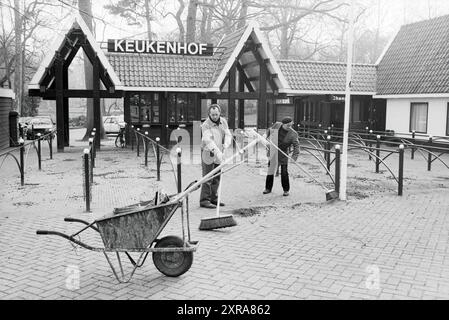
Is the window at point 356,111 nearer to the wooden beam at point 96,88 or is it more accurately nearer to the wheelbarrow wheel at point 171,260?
the wooden beam at point 96,88

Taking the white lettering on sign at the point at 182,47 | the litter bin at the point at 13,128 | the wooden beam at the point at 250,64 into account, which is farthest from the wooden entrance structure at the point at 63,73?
the wooden beam at the point at 250,64

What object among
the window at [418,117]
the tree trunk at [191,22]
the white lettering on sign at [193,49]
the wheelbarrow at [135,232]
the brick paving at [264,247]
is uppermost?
the tree trunk at [191,22]

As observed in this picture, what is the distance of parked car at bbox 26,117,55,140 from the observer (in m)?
30.3

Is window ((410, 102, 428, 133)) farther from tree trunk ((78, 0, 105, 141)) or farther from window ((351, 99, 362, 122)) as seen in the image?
tree trunk ((78, 0, 105, 141))

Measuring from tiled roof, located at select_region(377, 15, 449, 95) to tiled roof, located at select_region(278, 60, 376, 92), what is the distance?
27.8 inches

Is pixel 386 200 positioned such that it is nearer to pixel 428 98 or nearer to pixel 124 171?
pixel 124 171

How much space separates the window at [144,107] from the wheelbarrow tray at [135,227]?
17545mm

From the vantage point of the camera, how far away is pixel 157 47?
22.7m

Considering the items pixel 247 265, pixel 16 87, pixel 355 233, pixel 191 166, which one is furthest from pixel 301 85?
pixel 16 87

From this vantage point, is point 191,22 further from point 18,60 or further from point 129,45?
point 18,60

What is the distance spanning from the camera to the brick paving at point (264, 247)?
5316 mm

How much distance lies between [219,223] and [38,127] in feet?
89.3

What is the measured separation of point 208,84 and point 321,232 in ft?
50.5

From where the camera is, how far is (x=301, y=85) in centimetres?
2420
